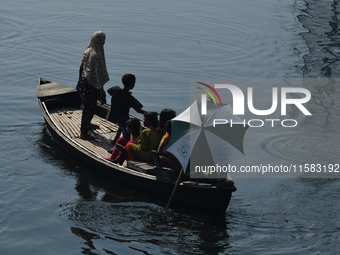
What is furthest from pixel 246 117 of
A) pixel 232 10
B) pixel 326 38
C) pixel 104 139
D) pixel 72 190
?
pixel 232 10

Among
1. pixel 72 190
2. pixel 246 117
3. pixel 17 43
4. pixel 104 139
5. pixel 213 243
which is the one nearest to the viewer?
pixel 213 243

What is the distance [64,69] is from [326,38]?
8.06 meters

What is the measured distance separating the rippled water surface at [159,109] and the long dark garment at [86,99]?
0.69m

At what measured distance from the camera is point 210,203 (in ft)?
43.7

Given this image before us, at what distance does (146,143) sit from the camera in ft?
45.8

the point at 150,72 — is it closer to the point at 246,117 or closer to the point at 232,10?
the point at 246,117

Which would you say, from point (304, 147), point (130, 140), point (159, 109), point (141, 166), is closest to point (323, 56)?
point (159, 109)

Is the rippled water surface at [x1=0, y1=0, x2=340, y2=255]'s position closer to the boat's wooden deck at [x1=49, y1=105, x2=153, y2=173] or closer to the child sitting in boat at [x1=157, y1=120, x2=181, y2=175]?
the boat's wooden deck at [x1=49, y1=105, x2=153, y2=173]

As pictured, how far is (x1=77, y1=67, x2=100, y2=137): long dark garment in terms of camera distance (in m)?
15.6

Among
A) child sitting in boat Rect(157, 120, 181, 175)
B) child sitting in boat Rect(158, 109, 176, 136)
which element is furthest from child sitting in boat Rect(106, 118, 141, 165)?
child sitting in boat Rect(157, 120, 181, 175)

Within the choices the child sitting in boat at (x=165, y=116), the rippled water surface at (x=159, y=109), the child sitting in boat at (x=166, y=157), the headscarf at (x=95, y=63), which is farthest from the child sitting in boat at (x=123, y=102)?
the child sitting in boat at (x=166, y=157)

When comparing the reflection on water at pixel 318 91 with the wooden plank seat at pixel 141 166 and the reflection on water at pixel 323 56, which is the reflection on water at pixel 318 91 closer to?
the reflection on water at pixel 323 56

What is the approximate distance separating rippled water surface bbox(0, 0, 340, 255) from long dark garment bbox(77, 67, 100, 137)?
0.69 meters

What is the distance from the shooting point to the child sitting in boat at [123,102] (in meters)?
14.6
